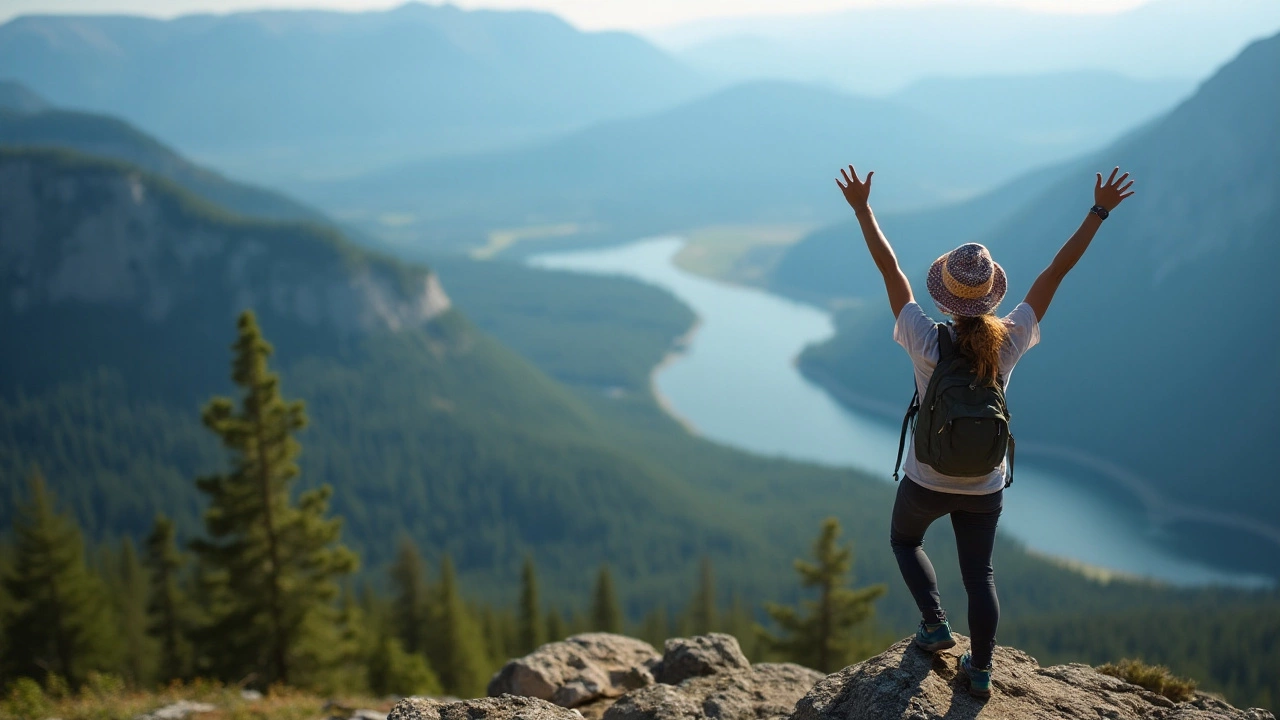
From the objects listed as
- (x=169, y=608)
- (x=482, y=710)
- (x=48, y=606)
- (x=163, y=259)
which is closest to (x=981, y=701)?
(x=482, y=710)

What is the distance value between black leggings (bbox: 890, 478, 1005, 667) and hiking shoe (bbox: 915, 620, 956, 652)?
1.72 ft

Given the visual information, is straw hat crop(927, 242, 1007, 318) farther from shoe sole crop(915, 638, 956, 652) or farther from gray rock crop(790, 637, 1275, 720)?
gray rock crop(790, 637, 1275, 720)

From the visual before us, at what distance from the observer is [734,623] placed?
5819cm

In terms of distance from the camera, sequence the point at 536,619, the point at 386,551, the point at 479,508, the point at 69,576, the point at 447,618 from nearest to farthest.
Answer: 1. the point at 69,576
2. the point at 447,618
3. the point at 536,619
4. the point at 386,551
5. the point at 479,508

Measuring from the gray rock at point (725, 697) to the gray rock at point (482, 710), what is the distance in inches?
50.7

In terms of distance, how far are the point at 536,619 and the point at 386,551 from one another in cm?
7527

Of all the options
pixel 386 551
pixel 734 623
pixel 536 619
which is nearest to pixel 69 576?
pixel 536 619

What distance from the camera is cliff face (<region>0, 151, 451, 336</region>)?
5364 inches

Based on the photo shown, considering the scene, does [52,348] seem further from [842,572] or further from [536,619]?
[842,572]

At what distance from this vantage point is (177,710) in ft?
44.4

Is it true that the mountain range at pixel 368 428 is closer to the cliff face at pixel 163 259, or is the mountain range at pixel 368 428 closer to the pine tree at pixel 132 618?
the cliff face at pixel 163 259

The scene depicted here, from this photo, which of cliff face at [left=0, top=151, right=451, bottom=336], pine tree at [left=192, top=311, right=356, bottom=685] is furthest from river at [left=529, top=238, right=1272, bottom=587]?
pine tree at [left=192, top=311, right=356, bottom=685]

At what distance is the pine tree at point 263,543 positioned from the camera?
22.1 m

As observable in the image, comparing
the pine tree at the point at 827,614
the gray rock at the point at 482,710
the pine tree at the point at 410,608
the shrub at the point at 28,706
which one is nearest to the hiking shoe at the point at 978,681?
the gray rock at the point at 482,710
